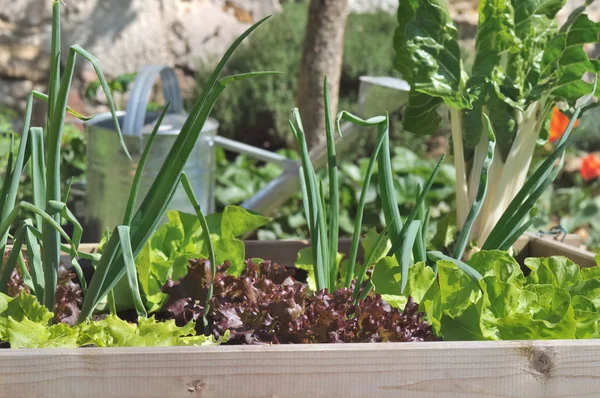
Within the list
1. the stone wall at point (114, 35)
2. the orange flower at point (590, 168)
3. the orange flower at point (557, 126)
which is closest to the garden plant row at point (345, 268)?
the orange flower at point (557, 126)

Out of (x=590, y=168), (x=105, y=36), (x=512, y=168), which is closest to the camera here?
(x=512, y=168)

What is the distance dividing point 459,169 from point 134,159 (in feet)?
2.58

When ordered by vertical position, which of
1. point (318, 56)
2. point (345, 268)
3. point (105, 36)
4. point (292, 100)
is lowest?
point (345, 268)

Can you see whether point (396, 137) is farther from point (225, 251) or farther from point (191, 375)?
point (191, 375)

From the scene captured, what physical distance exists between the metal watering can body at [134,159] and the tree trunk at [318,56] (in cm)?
107

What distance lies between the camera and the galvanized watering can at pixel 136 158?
174 centimetres

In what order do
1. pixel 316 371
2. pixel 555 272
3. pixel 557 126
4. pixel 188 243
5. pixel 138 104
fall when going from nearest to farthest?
pixel 316 371
pixel 555 272
pixel 188 243
pixel 138 104
pixel 557 126

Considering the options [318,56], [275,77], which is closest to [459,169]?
[318,56]

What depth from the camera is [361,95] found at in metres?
1.71

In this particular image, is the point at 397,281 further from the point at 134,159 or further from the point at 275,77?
the point at 275,77

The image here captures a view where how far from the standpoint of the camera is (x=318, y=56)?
3.15m

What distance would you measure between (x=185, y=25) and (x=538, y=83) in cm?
391

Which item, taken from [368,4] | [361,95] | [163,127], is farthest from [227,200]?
[368,4]

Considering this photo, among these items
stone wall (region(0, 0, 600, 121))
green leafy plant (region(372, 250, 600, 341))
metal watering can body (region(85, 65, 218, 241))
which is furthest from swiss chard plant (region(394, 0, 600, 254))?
stone wall (region(0, 0, 600, 121))
